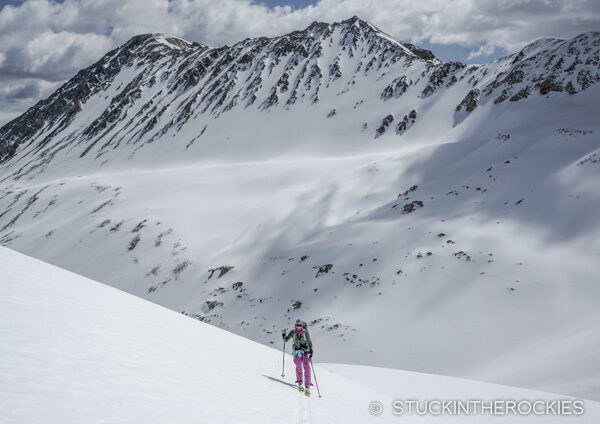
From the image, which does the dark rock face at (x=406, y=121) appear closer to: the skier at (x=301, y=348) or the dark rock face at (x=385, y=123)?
the dark rock face at (x=385, y=123)

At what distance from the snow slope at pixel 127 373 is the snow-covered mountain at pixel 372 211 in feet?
40.5

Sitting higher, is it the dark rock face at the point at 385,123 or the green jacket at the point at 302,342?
the dark rock face at the point at 385,123

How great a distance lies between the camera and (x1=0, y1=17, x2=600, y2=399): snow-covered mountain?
89.6 ft

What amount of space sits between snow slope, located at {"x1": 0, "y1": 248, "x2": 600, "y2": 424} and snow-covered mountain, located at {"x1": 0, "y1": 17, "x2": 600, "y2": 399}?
1234 cm

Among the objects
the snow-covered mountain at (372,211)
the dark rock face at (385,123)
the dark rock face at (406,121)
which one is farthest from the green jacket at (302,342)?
the dark rock face at (385,123)

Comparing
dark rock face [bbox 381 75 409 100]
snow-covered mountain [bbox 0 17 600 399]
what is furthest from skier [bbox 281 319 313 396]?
dark rock face [bbox 381 75 409 100]

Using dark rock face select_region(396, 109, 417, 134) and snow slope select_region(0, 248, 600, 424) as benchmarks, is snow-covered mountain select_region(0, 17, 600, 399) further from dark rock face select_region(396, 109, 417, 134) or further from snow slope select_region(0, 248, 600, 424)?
snow slope select_region(0, 248, 600, 424)

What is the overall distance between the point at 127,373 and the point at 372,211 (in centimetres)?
4447

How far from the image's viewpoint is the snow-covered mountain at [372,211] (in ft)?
89.6

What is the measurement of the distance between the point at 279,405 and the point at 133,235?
59886mm

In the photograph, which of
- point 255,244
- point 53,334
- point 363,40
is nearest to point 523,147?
point 255,244

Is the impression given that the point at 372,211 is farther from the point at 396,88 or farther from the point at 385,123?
the point at 396,88

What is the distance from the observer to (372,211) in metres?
49.9

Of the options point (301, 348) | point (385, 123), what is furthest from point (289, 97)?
point (301, 348)
